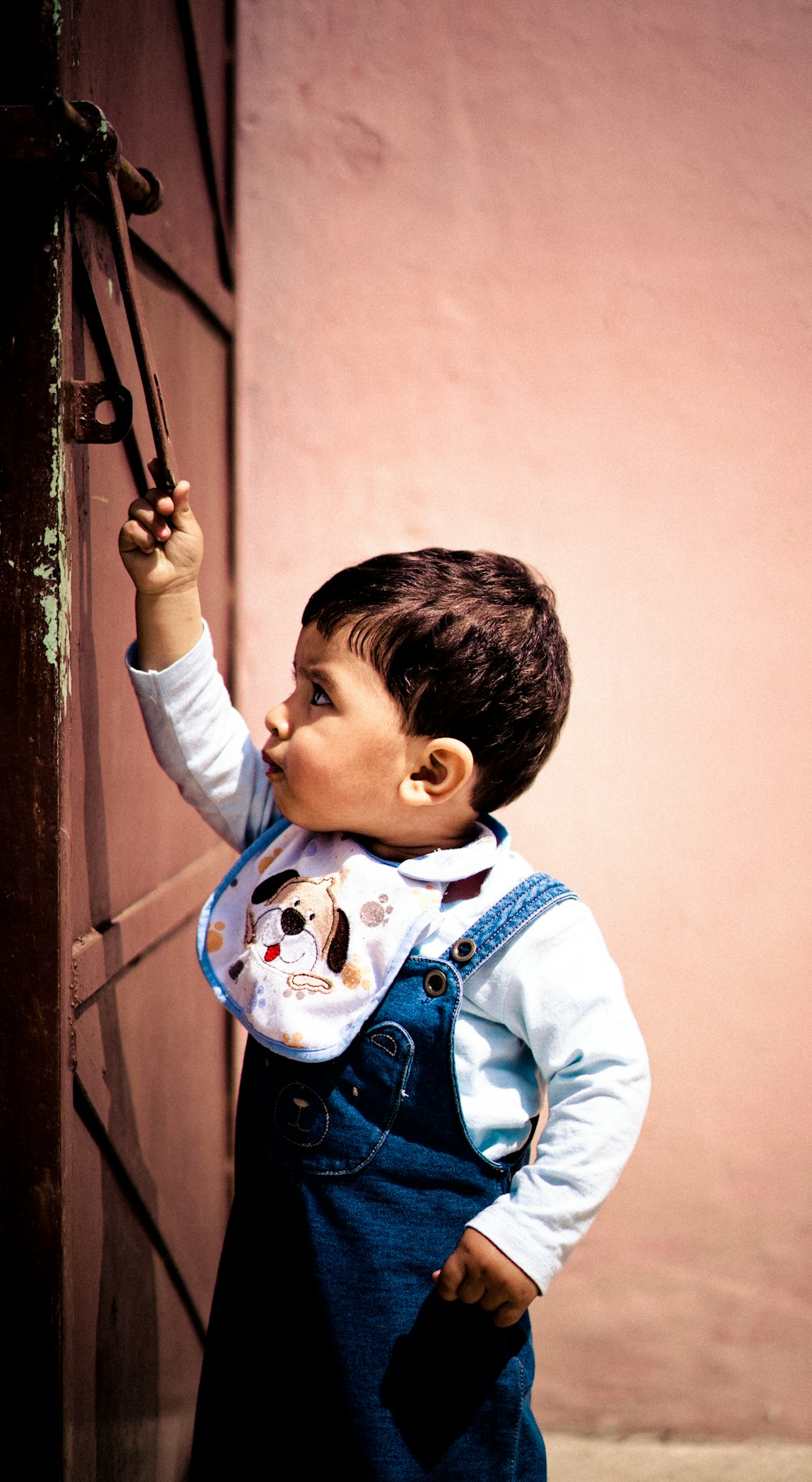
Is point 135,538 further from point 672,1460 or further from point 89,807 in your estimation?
point 672,1460

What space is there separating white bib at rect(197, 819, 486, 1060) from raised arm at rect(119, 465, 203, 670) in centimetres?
28

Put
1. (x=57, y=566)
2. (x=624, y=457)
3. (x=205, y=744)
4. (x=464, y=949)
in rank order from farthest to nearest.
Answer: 1. (x=624, y=457)
2. (x=205, y=744)
3. (x=464, y=949)
4. (x=57, y=566)

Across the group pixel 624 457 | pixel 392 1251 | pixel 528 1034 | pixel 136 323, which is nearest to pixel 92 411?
pixel 136 323

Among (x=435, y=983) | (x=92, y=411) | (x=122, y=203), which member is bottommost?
(x=435, y=983)

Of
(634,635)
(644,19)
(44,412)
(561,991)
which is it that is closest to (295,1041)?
(561,991)

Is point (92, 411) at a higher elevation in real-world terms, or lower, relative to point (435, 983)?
higher

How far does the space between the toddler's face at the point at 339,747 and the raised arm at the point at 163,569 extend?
141 mm

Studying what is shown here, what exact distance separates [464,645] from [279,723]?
22cm

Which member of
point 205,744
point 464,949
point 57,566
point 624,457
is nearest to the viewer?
point 57,566

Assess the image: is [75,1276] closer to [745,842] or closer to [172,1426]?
[172,1426]

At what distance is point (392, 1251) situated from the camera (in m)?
1.16

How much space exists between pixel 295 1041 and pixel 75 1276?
1.10 ft

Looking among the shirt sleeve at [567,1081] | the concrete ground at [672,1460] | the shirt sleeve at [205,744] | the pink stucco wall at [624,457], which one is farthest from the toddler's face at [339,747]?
the concrete ground at [672,1460]

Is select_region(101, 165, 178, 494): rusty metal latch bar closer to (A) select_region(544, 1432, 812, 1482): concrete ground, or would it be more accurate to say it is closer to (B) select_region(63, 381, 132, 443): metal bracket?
(B) select_region(63, 381, 132, 443): metal bracket
